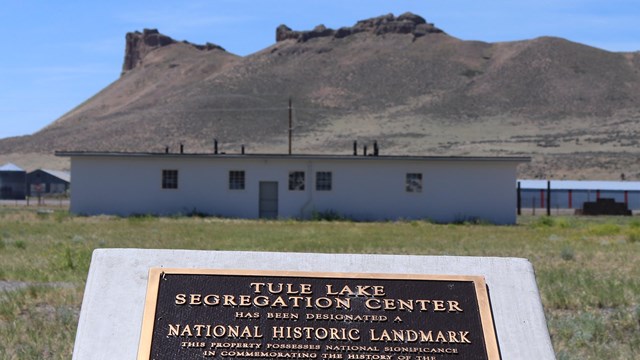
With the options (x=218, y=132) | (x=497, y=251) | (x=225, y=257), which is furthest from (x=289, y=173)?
(x=218, y=132)

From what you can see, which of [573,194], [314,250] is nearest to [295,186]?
[314,250]

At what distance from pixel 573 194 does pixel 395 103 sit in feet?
196

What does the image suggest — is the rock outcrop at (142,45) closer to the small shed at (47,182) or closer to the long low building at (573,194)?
the small shed at (47,182)

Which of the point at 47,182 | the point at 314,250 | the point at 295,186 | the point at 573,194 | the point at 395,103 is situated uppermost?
the point at 395,103

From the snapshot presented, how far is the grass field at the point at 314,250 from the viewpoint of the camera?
30.3ft

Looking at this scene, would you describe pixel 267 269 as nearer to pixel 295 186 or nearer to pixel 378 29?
pixel 295 186

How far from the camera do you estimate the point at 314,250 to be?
1989 cm

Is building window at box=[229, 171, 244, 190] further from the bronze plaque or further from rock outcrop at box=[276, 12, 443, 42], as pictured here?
rock outcrop at box=[276, 12, 443, 42]

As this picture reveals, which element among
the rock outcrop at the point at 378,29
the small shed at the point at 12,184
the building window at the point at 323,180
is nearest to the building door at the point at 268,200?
the building window at the point at 323,180

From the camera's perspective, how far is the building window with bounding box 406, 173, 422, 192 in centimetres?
3931

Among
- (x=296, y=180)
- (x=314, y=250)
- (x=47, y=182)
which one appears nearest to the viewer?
(x=314, y=250)

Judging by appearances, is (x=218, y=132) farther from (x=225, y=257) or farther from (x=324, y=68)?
(x=225, y=257)

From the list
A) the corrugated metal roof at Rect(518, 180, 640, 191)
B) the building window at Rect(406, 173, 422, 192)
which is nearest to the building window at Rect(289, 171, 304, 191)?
the building window at Rect(406, 173, 422, 192)

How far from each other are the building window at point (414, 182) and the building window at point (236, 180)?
655 cm
